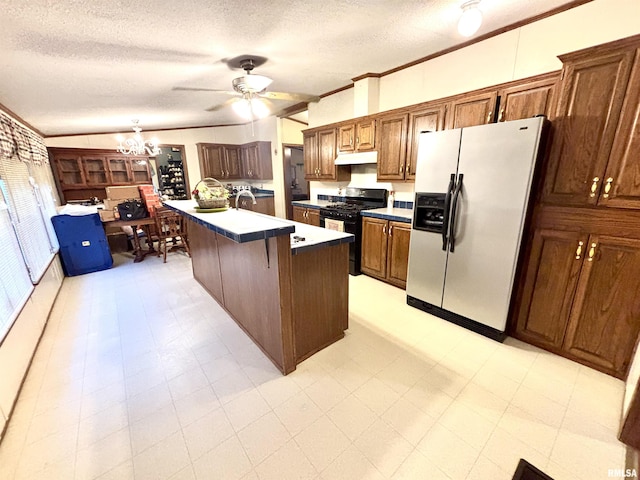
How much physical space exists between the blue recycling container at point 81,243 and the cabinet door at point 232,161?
2986 millimetres

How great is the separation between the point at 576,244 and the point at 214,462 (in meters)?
2.67

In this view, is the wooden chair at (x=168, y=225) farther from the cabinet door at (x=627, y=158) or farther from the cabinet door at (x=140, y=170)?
the cabinet door at (x=627, y=158)

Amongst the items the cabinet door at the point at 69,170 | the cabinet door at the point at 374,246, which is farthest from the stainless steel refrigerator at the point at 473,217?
the cabinet door at the point at 69,170

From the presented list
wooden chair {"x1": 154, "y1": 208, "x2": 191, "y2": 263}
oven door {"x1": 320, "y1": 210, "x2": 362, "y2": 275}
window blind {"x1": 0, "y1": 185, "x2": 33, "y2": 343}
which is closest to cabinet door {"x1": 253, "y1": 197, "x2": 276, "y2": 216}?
wooden chair {"x1": 154, "y1": 208, "x2": 191, "y2": 263}

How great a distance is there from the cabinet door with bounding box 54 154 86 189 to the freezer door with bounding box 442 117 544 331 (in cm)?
685

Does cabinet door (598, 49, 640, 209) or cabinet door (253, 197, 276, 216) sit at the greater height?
cabinet door (598, 49, 640, 209)

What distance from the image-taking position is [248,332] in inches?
94.0

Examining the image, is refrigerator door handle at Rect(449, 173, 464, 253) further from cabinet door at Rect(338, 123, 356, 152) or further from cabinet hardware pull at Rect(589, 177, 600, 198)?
cabinet door at Rect(338, 123, 356, 152)

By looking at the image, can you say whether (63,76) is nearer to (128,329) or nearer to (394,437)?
(128,329)

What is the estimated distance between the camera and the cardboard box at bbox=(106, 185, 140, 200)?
517cm

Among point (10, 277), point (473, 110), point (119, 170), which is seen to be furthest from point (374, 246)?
point (119, 170)

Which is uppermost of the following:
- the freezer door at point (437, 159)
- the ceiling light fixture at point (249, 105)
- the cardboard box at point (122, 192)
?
the ceiling light fixture at point (249, 105)

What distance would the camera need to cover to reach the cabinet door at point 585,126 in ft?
5.28

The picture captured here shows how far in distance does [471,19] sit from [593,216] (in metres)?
1.55
